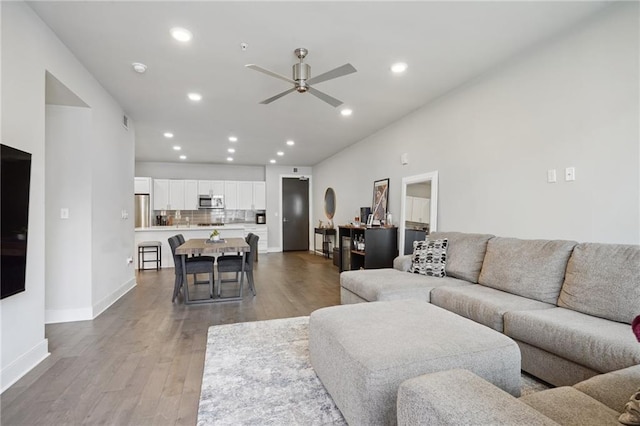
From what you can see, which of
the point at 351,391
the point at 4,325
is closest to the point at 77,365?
the point at 4,325

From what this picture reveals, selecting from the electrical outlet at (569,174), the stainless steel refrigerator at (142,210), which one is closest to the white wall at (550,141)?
the electrical outlet at (569,174)

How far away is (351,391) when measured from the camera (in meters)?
1.51

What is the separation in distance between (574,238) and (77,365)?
4.12 m

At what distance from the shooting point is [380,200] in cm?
555

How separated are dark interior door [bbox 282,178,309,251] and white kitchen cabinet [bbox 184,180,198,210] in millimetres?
2555

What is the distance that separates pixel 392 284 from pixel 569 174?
1.79 m

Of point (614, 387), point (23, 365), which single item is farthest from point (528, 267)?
point (23, 365)

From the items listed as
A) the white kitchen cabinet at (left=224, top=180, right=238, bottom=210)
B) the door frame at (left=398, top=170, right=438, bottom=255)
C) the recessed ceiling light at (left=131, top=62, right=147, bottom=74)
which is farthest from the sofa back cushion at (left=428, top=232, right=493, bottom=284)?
the white kitchen cabinet at (left=224, top=180, right=238, bottom=210)

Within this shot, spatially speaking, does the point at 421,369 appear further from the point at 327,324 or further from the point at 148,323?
the point at 148,323

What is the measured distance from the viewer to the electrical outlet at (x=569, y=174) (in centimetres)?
262

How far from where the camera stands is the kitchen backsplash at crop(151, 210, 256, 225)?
888 cm

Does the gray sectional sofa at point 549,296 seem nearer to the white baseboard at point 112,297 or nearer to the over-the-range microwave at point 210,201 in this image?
the white baseboard at point 112,297

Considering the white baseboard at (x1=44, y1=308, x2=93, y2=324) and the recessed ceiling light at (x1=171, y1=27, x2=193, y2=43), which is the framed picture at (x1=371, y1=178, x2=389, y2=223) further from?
the white baseboard at (x1=44, y1=308, x2=93, y2=324)

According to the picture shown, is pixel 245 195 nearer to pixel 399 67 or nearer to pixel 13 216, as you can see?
pixel 399 67
